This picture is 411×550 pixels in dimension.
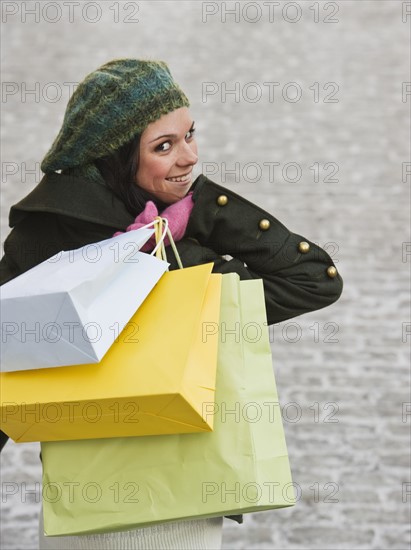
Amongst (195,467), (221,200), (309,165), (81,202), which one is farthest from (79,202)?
(309,165)

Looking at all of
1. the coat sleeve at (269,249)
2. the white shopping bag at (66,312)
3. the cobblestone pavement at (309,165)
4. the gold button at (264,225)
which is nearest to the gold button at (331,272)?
the coat sleeve at (269,249)

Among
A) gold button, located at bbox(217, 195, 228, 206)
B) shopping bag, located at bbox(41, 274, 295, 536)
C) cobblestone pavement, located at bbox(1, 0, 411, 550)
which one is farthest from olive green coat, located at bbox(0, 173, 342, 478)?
cobblestone pavement, located at bbox(1, 0, 411, 550)

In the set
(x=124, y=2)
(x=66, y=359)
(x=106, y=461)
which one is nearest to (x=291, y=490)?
(x=106, y=461)

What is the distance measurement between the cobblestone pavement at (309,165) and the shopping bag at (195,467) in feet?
6.54

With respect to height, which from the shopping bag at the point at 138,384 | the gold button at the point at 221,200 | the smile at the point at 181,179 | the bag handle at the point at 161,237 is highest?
the smile at the point at 181,179

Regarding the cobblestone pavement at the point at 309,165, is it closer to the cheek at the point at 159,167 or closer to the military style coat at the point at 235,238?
the military style coat at the point at 235,238

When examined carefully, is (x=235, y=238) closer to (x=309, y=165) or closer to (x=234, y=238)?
(x=234, y=238)

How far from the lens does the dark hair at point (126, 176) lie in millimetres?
1487

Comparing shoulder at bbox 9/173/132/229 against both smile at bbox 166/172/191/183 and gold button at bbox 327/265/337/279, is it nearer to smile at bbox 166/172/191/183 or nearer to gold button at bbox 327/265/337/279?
smile at bbox 166/172/191/183

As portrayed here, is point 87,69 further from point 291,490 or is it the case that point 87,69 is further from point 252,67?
point 291,490

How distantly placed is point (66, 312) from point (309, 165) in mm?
3475

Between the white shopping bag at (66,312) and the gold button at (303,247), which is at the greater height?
the gold button at (303,247)

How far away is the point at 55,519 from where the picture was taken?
1.31m

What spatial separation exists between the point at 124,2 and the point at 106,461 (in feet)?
13.6
